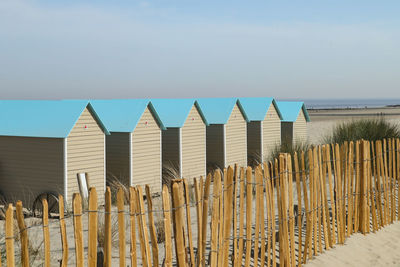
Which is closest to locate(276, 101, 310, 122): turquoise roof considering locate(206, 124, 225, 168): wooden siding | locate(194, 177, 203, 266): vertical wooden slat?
locate(206, 124, 225, 168): wooden siding

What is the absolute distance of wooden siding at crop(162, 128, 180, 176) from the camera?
16.7 m

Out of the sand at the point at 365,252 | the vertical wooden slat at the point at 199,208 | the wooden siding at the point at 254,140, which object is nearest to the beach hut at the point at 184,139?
the wooden siding at the point at 254,140

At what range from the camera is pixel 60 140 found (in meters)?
12.7

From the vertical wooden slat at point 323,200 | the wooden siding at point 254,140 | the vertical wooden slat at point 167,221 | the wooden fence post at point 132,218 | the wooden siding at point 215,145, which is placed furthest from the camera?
the wooden siding at point 254,140

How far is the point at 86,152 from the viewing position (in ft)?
43.5

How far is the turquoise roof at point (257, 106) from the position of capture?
2003 cm

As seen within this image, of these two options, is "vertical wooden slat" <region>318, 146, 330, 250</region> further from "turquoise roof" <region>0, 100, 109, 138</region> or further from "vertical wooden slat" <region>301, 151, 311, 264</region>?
"turquoise roof" <region>0, 100, 109, 138</region>

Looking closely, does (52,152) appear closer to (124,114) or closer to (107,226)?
(124,114)

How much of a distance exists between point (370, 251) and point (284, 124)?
13.6 meters

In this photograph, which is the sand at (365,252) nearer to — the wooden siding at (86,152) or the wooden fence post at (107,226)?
the wooden fence post at (107,226)

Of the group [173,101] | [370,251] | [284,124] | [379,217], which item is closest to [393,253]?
[370,251]

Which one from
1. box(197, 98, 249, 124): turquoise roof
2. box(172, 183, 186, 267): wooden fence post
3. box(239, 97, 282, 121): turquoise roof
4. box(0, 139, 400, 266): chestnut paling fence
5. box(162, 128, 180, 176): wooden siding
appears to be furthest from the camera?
box(239, 97, 282, 121): turquoise roof

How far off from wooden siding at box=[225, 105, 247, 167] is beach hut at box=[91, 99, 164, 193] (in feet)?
12.4

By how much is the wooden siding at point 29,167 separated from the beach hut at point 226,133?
6.72 meters
